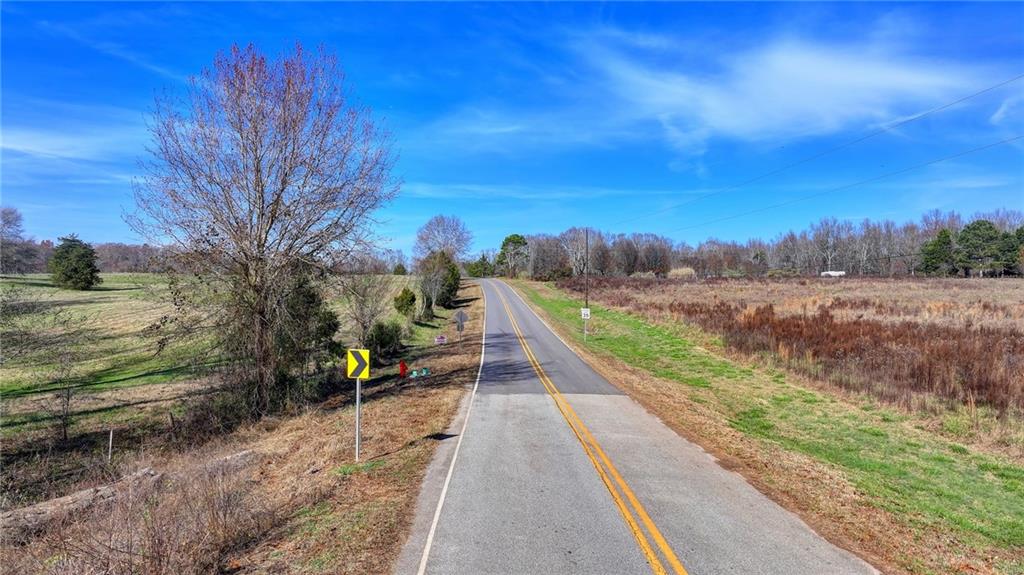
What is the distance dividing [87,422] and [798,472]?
71.7ft

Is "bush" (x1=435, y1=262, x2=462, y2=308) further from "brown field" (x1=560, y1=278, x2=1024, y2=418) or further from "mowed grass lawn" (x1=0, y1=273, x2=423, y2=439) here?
"mowed grass lawn" (x1=0, y1=273, x2=423, y2=439)

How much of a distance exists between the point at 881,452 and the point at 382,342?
2370cm

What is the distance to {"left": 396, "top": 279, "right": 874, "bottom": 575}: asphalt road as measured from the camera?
6312mm

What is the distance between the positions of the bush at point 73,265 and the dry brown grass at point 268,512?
30.7 meters

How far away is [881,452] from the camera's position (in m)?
12.2

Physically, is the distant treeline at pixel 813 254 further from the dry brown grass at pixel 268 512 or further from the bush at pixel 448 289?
the dry brown grass at pixel 268 512

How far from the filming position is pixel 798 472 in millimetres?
9898

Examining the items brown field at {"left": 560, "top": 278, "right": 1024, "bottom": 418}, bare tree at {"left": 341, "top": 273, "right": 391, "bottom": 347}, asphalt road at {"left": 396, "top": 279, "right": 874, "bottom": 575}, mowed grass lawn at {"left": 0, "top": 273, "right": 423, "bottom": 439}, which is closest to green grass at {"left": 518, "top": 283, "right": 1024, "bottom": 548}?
brown field at {"left": 560, "top": 278, "right": 1024, "bottom": 418}

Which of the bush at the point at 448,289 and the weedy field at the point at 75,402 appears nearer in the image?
the weedy field at the point at 75,402

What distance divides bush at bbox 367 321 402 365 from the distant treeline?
74794mm

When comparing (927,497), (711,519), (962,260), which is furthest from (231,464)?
(962,260)

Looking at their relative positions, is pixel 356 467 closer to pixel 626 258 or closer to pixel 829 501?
pixel 829 501

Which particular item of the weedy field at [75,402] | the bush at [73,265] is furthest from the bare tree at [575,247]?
the weedy field at [75,402]

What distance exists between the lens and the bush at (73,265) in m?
38.5
